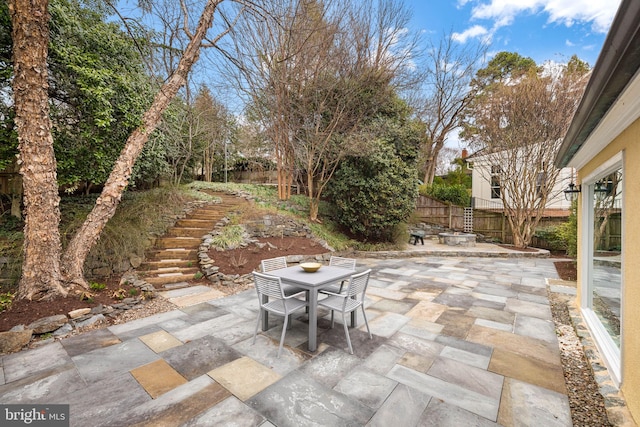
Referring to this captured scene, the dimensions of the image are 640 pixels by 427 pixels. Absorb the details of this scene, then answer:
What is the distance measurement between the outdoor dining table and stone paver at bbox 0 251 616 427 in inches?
7.1

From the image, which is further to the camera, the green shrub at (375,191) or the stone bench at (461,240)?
the stone bench at (461,240)

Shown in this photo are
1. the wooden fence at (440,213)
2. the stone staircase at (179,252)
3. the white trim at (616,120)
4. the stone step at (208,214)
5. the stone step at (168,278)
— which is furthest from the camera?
the wooden fence at (440,213)

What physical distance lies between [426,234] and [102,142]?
485 inches

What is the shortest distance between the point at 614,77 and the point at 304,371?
2.99 m

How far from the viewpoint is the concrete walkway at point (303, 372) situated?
1957mm

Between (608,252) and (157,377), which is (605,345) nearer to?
(608,252)

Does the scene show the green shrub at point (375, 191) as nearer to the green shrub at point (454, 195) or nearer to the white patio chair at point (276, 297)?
the green shrub at point (454, 195)

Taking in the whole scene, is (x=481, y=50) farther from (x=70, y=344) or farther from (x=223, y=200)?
(x=70, y=344)

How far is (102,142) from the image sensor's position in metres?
4.72

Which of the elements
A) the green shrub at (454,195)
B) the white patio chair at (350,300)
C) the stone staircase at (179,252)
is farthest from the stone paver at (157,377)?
the green shrub at (454,195)

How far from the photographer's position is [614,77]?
1.50 meters

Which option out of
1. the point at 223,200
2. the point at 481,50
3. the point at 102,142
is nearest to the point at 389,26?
the point at 481,50

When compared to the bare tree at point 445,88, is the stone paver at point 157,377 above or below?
below

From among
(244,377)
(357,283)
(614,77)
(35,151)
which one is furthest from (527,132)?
(35,151)
